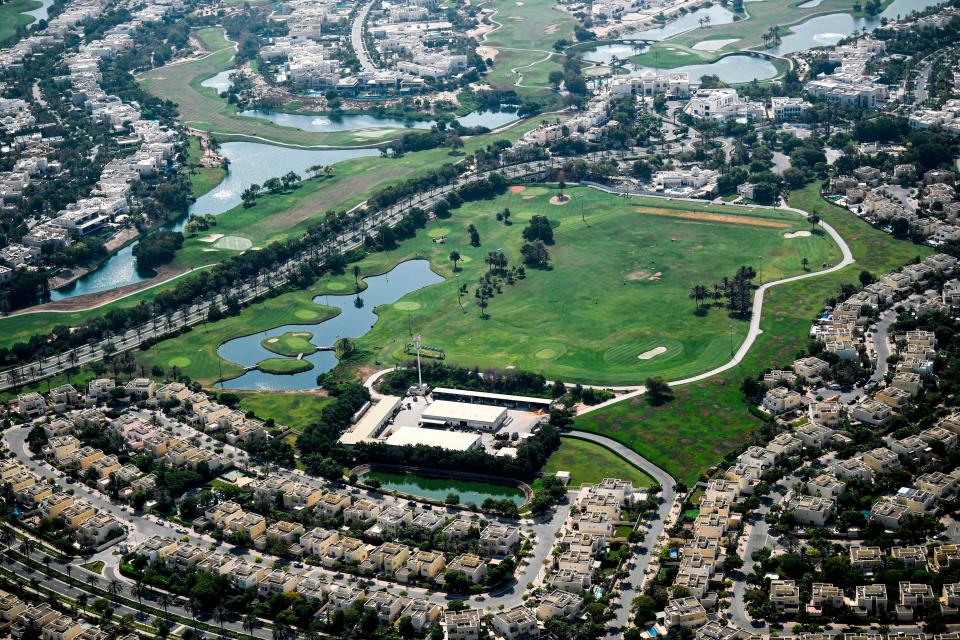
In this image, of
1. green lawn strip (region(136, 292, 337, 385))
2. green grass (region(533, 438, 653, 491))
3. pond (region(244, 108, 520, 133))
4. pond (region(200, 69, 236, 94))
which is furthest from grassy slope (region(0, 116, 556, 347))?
green grass (region(533, 438, 653, 491))

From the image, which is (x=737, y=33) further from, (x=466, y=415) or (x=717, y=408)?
(x=466, y=415)

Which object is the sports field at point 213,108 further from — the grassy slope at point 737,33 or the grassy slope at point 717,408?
the grassy slope at point 717,408

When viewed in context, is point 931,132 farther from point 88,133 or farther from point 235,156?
point 88,133

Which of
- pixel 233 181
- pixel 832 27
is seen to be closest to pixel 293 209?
pixel 233 181

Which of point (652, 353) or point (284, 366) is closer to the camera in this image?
point (652, 353)

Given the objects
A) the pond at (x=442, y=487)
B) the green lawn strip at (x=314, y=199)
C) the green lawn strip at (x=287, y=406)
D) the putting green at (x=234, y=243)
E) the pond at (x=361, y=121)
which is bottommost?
the pond at (x=442, y=487)

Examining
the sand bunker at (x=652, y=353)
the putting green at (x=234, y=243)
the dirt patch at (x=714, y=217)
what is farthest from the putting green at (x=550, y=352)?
the putting green at (x=234, y=243)
